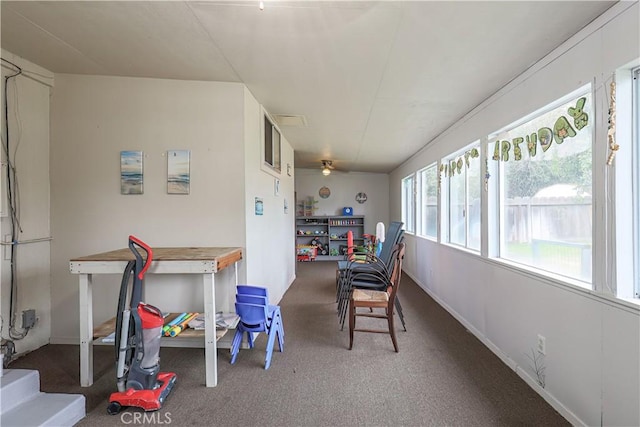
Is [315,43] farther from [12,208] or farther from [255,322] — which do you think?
[12,208]

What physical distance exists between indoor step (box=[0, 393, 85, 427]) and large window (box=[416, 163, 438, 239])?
170 inches

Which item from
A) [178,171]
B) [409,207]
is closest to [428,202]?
[409,207]

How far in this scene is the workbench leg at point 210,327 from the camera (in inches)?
78.7

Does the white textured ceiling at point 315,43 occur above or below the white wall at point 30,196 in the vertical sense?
above

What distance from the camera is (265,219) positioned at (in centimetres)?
337

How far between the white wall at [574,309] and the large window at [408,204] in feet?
10.6

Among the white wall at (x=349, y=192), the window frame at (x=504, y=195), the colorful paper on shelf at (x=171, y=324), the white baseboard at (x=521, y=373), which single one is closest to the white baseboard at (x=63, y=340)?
the colorful paper on shelf at (x=171, y=324)

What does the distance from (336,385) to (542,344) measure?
4.69ft

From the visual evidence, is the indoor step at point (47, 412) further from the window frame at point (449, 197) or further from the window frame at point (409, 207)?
the window frame at point (409, 207)

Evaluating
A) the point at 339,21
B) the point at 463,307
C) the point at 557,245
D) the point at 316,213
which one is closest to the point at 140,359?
the point at 339,21

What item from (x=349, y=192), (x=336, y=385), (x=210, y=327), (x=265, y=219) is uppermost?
(x=349, y=192)

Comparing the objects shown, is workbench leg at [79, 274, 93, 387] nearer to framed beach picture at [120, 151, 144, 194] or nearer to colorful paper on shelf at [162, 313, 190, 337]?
colorful paper on shelf at [162, 313, 190, 337]

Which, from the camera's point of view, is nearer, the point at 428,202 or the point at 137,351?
the point at 137,351

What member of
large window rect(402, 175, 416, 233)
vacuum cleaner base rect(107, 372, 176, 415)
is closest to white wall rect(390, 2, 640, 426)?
vacuum cleaner base rect(107, 372, 176, 415)
